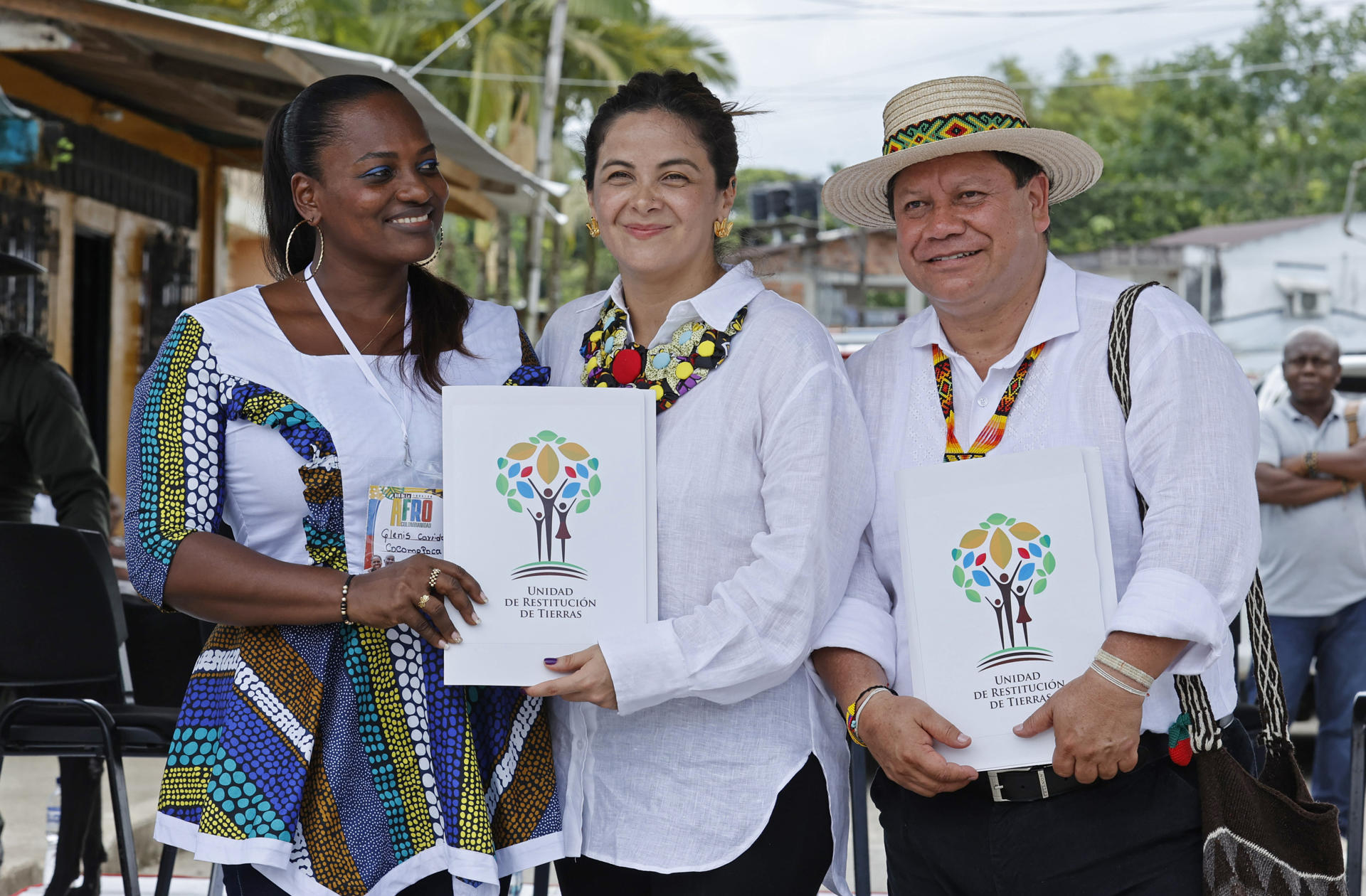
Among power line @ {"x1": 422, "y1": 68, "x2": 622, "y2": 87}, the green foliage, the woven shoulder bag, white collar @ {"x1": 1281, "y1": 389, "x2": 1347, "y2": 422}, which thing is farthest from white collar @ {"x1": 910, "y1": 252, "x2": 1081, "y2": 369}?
the green foliage

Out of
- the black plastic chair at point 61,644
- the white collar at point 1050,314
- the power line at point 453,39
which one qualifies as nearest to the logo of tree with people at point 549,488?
the white collar at point 1050,314

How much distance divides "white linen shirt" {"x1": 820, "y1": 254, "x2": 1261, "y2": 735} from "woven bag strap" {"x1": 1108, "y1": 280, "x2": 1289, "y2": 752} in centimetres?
2

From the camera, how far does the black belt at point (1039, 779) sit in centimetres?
225

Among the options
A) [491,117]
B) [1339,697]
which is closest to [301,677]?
[1339,697]

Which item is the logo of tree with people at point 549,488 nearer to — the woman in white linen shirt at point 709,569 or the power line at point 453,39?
Result: the woman in white linen shirt at point 709,569

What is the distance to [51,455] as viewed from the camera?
4672 mm

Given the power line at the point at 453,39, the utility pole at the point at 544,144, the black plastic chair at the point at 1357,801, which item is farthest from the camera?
the utility pole at the point at 544,144

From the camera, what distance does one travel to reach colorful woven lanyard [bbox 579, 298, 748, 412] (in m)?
2.37

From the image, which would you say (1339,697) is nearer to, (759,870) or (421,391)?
(759,870)

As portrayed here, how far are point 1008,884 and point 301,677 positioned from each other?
3.99 feet

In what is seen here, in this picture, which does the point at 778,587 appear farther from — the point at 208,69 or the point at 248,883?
the point at 208,69

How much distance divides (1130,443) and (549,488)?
0.97m

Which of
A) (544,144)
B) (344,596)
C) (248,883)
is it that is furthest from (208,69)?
(544,144)

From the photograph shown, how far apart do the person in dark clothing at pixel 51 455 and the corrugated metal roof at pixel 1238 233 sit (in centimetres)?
2727
